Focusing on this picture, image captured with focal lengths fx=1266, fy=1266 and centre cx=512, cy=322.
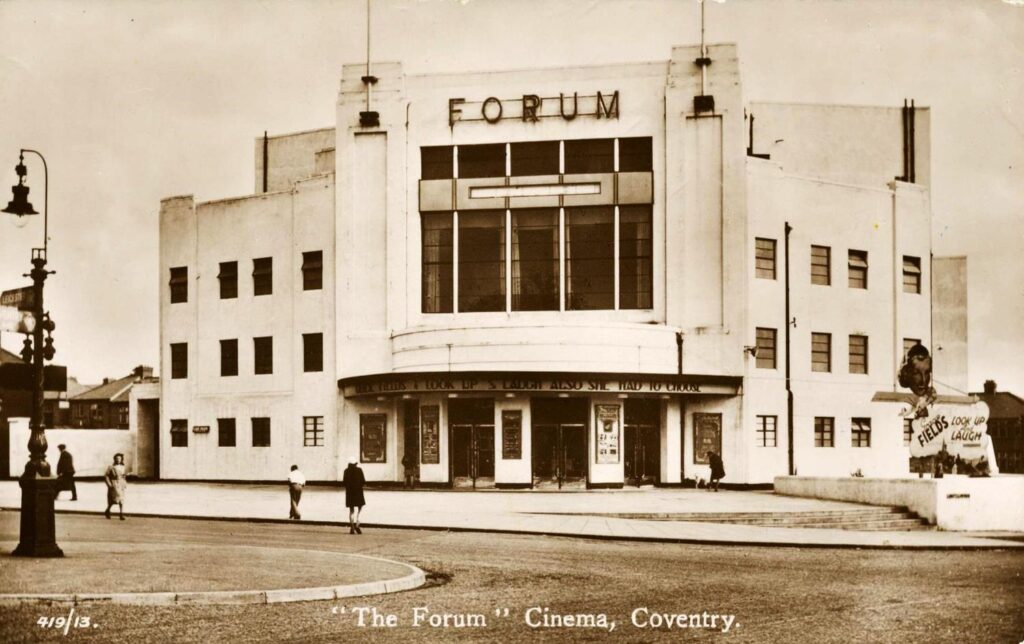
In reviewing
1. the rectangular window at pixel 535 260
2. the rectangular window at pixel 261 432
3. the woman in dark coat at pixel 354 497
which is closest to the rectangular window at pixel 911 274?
the rectangular window at pixel 535 260

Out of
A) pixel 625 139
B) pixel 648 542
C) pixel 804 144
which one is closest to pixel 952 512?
pixel 648 542

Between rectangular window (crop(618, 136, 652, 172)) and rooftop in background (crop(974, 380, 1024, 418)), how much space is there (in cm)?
6006

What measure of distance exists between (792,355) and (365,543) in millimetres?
27405

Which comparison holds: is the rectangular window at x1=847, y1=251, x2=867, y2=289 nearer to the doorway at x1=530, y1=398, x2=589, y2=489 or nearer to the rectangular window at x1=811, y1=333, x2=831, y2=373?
the rectangular window at x1=811, y1=333, x2=831, y2=373

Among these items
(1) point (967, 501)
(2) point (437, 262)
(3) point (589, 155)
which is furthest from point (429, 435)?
(1) point (967, 501)

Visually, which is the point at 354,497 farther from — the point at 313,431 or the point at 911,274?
the point at 911,274

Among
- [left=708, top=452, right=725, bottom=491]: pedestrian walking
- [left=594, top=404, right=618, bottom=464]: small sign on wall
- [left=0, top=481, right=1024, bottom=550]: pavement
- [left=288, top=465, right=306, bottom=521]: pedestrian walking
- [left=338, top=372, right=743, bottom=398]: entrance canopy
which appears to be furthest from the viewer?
[left=594, top=404, right=618, bottom=464]: small sign on wall

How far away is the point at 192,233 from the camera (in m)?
53.3

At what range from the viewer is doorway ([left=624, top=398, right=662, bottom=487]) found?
4491 centimetres

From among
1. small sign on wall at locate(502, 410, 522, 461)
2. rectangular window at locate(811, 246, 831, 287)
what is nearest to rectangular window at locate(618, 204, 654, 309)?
small sign on wall at locate(502, 410, 522, 461)

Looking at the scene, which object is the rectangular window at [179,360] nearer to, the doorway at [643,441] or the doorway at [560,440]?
the doorway at [560,440]

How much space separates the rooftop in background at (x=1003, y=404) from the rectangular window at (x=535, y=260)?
61.5 m

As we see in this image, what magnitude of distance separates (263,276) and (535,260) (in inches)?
476

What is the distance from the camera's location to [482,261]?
4662 cm
